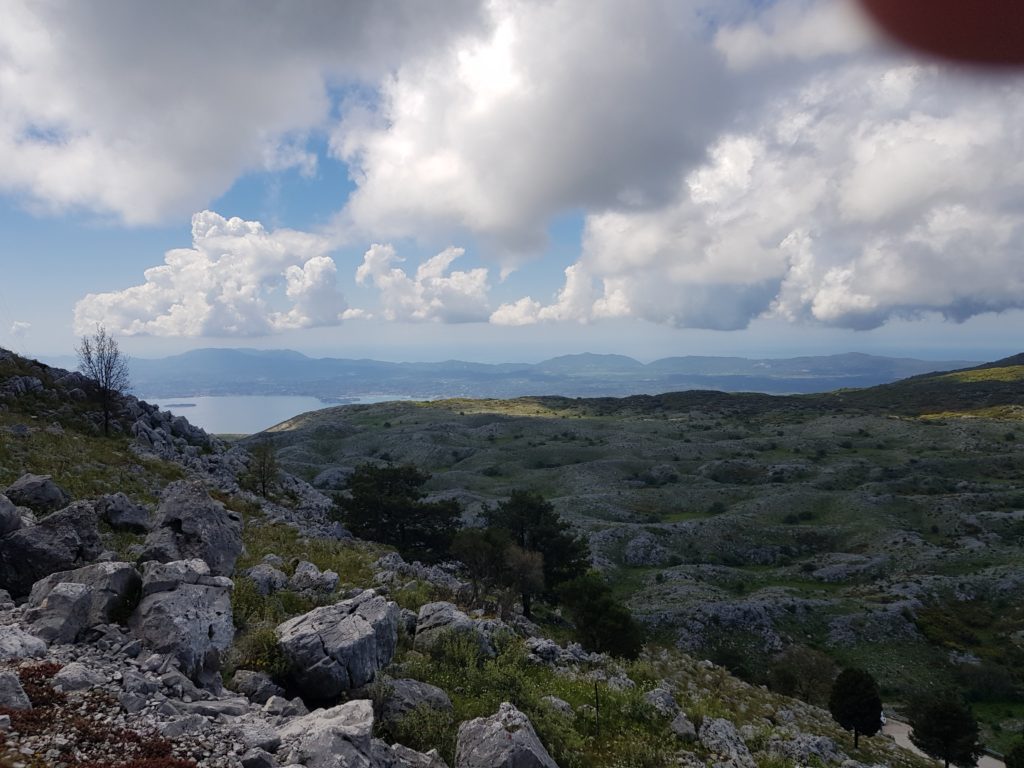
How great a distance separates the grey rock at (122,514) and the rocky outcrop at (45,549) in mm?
6206

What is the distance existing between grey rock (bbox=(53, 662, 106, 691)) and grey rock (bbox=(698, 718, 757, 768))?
15224mm

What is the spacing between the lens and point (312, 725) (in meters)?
9.29

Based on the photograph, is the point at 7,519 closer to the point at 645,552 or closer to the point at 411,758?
the point at 411,758

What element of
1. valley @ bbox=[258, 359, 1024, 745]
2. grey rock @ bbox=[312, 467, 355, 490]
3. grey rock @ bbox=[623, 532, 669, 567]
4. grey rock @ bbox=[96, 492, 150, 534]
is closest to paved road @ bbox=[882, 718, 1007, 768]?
valley @ bbox=[258, 359, 1024, 745]

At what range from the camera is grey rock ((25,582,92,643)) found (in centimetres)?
1034

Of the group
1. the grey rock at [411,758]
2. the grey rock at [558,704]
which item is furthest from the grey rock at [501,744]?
the grey rock at [558,704]

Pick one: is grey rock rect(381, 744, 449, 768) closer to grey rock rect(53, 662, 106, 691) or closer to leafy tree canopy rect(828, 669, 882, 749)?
grey rock rect(53, 662, 106, 691)

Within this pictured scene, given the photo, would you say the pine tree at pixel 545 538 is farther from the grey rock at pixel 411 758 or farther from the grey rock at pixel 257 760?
the grey rock at pixel 257 760

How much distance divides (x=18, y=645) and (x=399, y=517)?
119 ft

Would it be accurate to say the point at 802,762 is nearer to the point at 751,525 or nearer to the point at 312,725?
the point at 312,725

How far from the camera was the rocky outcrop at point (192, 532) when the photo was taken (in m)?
16.3

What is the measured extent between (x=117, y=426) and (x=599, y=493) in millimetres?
71209

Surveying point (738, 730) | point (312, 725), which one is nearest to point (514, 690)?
point (312, 725)

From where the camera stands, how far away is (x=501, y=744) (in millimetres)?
10492
